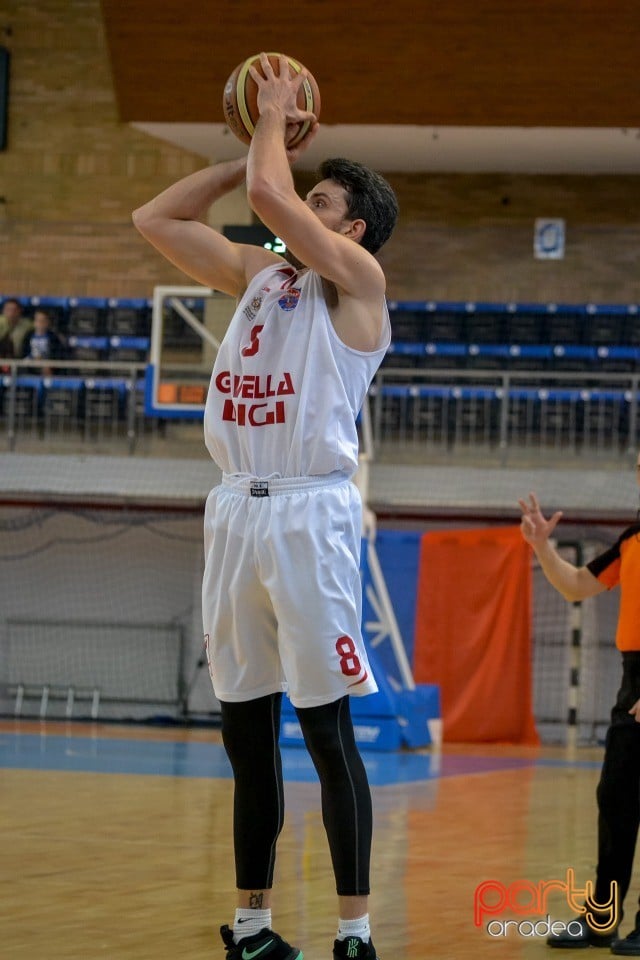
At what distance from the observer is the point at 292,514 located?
11.9 ft

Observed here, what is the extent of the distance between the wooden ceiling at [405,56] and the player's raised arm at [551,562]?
37.7 feet

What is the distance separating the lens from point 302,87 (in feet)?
12.8

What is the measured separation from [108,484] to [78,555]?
1.67m

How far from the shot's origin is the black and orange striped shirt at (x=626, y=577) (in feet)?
15.7

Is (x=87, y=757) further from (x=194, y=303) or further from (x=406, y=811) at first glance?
(x=194, y=303)

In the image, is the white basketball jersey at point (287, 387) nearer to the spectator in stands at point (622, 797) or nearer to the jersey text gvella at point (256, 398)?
the jersey text gvella at point (256, 398)

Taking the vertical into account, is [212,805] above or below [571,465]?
below

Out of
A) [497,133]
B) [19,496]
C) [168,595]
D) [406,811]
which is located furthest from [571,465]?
[406,811]

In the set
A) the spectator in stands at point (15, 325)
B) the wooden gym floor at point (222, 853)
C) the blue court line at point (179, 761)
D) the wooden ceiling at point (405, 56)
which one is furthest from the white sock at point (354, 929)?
the spectator in stands at point (15, 325)

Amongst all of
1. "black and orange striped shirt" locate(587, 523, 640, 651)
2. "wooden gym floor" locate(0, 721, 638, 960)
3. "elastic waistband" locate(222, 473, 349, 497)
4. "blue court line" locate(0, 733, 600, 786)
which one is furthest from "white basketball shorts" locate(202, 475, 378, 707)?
"blue court line" locate(0, 733, 600, 786)

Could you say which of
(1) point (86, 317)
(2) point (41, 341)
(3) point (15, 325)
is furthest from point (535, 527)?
(1) point (86, 317)

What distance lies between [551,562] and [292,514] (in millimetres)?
1743

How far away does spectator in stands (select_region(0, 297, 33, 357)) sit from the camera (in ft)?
59.4

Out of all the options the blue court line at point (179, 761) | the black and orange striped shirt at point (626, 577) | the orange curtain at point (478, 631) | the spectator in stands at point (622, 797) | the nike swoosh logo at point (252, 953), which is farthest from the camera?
the orange curtain at point (478, 631)
